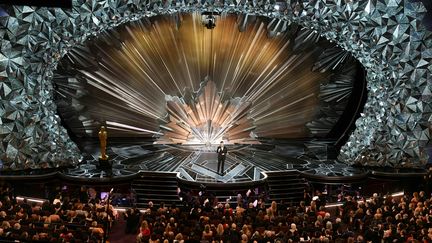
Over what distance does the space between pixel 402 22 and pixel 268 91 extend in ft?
20.6

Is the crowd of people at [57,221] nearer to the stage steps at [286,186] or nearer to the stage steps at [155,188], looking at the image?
the stage steps at [155,188]

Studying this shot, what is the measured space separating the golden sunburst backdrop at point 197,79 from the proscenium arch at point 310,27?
9.35 feet

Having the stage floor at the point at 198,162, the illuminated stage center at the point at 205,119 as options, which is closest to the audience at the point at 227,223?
the stage floor at the point at 198,162

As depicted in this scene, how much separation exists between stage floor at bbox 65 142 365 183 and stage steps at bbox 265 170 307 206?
468mm

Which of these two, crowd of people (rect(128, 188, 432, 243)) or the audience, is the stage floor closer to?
the audience

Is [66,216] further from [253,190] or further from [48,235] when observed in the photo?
[253,190]

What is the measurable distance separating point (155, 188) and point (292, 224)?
643cm

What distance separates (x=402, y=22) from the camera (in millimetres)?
21938

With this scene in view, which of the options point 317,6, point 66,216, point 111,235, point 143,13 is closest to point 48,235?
point 66,216

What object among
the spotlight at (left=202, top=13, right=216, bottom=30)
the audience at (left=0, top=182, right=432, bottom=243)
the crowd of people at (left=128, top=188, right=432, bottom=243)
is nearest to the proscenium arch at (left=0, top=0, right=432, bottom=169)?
the spotlight at (left=202, top=13, right=216, bottom=30)

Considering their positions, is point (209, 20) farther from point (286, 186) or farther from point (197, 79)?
point (286, 186)

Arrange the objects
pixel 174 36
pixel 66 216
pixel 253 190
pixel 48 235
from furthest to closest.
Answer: pixel 174 36, pixel 253 190, pixel 66 216, pixel 48 235

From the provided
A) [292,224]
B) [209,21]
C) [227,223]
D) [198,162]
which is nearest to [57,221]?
[227,223]

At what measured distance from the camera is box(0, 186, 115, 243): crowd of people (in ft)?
44.3
